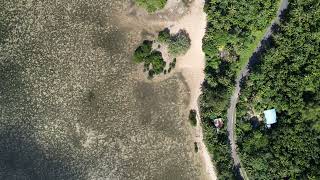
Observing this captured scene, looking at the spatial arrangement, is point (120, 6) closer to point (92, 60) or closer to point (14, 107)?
point (92, 60)

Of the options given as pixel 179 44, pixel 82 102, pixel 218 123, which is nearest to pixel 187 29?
pixel 179 44

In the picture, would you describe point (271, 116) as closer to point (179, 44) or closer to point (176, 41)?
point (179, 44)

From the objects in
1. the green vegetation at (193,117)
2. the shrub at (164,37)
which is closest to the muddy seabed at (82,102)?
the green vegetation at (193,117)

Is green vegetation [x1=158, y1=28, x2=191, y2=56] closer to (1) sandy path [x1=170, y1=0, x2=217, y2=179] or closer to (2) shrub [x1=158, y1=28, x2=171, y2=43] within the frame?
(2) shrub [x1=158, y1=28, x2=171, y2=43]

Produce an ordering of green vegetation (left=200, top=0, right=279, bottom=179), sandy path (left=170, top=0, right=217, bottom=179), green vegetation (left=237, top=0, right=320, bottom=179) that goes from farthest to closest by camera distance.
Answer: sandy path (left=170, top=0, right=217, bottom=179)
green vegetation (left=200, top=0, right=279, bottom=179)
green vegetation (left=237, top=0, right=320, bottom=179)

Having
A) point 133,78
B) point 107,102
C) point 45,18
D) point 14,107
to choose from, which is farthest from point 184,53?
point 14,107

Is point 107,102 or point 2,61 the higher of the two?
point 2,61

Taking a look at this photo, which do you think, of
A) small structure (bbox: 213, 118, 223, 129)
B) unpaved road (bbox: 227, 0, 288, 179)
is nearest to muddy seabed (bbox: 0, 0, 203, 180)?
small structure (bbox: 213, 118, 223, 129)

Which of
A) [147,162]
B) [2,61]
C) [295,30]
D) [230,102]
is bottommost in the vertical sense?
[147,162]
